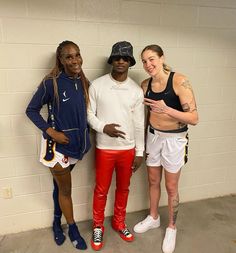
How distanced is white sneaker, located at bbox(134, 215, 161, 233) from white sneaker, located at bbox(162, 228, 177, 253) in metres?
0.19

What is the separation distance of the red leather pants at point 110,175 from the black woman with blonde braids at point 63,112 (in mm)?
202

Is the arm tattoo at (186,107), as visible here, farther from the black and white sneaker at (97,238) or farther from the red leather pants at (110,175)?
the black and white sneaker at (97,238)

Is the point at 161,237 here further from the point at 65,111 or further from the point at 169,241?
the point at 65,111

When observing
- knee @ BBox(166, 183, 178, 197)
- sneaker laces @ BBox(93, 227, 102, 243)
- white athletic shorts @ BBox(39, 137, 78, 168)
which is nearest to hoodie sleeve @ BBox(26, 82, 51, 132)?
white athletic shorts @ BBox(39, 137, 78, 168)

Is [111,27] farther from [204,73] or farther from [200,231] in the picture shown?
[200,231]

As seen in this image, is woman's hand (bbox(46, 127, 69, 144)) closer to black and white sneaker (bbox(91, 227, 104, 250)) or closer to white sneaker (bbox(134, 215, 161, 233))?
black and white sneaker (bbox(91, 227, 104, 250))

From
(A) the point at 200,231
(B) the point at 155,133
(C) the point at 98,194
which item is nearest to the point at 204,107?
(B) the point at 155,133

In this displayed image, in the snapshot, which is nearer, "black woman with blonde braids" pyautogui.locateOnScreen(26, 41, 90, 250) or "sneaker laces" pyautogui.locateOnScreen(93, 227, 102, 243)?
"black woman with blonde braids" pyautogui.locateOnScreen(26, 41, 90, 250)

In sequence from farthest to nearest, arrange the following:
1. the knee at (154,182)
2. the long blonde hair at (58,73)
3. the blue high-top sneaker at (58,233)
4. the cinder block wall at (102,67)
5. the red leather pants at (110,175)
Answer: the knee at (154,182), the blue high-top sneaker at (58,233), the red leather pants at (110,175), the cinder block wall at (102,67), the long blonde hair at (58,73)

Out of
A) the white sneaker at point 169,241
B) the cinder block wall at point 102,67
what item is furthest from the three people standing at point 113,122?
the cinder block wall at point 102,67

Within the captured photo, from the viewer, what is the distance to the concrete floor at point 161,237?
2.16 m

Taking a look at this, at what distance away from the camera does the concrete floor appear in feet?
7.07

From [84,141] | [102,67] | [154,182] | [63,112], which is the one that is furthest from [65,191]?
[102,67]

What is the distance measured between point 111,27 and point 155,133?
94 centimetres
